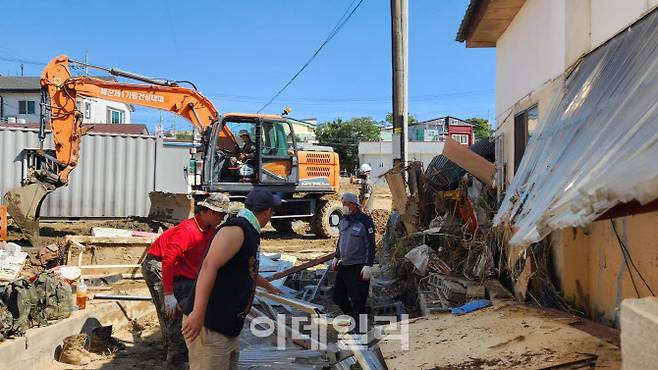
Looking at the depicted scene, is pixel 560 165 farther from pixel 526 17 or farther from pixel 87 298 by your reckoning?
pixel 87 298

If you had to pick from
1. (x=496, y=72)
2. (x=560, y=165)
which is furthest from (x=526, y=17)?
(x=560, y=165)

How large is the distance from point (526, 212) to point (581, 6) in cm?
261

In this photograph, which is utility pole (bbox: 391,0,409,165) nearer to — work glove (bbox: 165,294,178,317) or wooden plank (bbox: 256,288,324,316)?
wooden plank (bbox: 256,288,324,316)

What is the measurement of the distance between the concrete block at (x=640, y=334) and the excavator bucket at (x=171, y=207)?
1148cm

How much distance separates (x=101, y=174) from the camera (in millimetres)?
15875

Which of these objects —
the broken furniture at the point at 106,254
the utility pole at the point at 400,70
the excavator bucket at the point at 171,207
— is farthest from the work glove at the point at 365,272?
the excavator bucket at the point at 171,207

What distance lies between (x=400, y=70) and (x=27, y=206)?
753 cm

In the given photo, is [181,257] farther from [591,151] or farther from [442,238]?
[442,238]

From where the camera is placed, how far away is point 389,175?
8531 mm

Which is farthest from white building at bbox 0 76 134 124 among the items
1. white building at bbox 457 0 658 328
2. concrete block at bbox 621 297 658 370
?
concrete block at bbox 621 297 658 370

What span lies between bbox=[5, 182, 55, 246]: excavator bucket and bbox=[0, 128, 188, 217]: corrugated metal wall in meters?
5.06

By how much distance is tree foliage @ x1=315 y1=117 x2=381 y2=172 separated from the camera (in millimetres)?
52688

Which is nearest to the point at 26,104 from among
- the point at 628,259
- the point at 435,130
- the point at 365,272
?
the point at 435,130

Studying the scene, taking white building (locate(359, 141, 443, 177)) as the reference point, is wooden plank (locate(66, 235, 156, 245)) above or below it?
below
